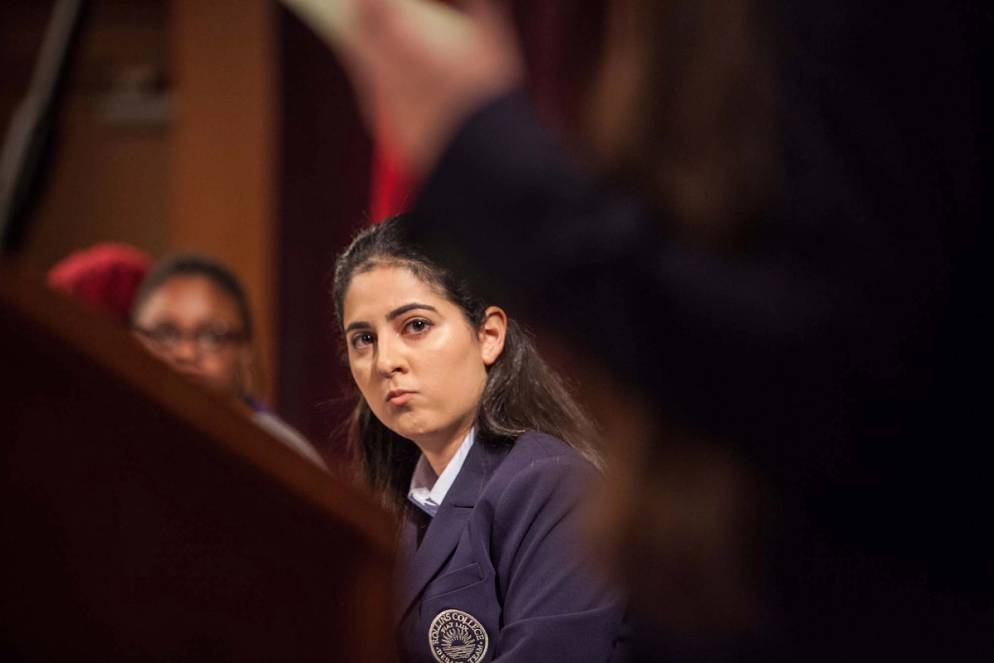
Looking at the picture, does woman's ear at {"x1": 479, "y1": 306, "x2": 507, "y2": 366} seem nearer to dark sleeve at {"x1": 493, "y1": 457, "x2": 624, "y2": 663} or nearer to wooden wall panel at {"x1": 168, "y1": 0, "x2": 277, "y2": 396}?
dark sleeve at {"x1": 493, "y1": 457, "x2": 624, "y2": 663}

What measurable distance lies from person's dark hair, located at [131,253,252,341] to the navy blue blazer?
4.92ft

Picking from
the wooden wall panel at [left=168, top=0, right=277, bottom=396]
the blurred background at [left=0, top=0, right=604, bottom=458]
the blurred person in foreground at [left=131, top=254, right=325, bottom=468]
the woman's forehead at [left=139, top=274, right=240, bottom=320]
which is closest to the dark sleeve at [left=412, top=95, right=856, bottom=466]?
the blurred person in foreground at [left=131, top=254, right=325, bottom=468]

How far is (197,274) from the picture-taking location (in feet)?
8.43

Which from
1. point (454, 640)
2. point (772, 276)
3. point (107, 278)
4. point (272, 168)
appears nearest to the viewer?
point (772, 276)

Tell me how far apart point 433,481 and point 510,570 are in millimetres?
105

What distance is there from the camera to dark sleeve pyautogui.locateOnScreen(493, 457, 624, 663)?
1065 mm

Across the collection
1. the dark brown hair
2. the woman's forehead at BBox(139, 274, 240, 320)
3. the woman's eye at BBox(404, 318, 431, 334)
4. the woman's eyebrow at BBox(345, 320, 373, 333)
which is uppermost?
the woman's forehead at BBox(139, 274, 240, 320)

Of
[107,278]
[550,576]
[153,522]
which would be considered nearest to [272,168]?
[107,278]

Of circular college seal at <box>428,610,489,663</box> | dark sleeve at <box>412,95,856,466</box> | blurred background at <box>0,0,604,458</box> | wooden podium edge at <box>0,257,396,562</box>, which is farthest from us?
blurred background at <box>0,0,604,458</box>

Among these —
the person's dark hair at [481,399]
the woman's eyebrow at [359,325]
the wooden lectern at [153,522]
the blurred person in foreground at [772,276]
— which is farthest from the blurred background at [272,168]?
the blurred person in foreground at [772,276]

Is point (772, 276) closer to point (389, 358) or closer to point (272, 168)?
point (389, 358)

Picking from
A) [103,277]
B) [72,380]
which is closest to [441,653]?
[72,380]

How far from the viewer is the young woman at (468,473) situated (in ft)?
3.52

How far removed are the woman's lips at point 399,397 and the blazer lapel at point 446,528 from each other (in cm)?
9
